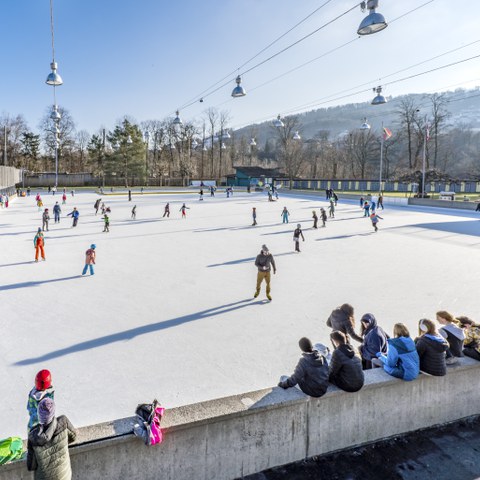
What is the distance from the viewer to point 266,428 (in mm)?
3682

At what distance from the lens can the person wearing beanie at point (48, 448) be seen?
287 cm

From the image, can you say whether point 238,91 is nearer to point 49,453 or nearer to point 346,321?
point 346,321

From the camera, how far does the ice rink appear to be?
5461 millimetres

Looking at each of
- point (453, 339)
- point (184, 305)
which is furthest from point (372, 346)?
point (184, 305)

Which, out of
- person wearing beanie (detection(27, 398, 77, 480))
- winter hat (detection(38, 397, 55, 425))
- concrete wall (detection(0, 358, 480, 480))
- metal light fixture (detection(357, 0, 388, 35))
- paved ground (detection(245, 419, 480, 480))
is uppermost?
metal light fixture (detection(357, 0, 388, 35))

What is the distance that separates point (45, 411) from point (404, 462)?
10.8 feet

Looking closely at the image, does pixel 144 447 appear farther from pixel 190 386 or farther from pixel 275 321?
pixel 275 321

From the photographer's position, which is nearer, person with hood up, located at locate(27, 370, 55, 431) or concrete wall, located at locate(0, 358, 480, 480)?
person with hood up, located at locate(27, 370, 55, 431)

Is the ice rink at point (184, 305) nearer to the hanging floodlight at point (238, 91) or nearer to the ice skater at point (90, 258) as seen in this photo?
the ice skater at point (90, 258)

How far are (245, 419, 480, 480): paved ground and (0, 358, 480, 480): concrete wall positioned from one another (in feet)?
0.31

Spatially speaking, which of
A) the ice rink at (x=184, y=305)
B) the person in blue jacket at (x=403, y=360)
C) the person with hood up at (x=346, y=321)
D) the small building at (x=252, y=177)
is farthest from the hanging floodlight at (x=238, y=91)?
the small building at (x=252, y=177)

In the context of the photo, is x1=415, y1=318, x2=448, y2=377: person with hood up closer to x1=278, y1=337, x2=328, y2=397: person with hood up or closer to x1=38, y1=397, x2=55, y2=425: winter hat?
x1=278, y1=337, x2=328, y2=397: person with hood up

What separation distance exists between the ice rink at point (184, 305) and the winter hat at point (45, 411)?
71.4 inches

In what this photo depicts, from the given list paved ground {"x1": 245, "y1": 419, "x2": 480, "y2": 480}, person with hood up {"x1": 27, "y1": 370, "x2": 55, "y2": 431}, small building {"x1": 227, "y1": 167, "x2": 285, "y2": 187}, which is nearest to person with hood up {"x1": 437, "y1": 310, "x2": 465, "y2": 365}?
paved ground {"x1": 245, "y1": 419, "x2": 480, "y2": 480}
